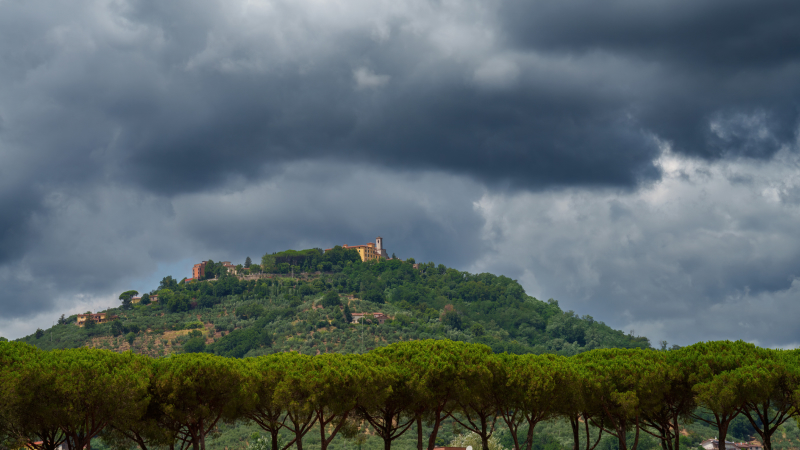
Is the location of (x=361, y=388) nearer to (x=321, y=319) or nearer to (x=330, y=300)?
(x=321, y=319)

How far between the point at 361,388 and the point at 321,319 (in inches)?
4788

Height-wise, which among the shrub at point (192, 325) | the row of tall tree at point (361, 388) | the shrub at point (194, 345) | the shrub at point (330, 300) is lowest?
the row of tall tree at point (361, 388)

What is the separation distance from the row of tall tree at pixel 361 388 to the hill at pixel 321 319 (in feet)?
310

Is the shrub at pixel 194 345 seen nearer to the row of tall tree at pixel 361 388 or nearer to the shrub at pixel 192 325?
the shrub at pixel 192 325

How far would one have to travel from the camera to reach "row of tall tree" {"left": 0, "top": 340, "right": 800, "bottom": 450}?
25344 millimetres

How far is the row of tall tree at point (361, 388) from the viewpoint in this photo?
25.3m

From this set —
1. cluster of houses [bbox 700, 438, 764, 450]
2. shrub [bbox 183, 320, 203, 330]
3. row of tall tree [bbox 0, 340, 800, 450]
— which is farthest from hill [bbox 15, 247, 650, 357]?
row of tall tree [bbox 0, 340, 800, 450]

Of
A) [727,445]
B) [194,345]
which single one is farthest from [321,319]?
[727,445]

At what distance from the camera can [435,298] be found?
614ft

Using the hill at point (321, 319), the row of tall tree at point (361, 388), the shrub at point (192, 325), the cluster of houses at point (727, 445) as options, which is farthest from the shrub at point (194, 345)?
the row of tall tree at point (361, 388)

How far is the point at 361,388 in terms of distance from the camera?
28.4 metres

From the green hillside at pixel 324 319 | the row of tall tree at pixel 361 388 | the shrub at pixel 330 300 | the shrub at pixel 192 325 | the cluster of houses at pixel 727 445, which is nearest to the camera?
the row of tall tree at pixel 361 388

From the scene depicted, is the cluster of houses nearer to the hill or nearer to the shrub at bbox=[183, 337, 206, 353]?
the hill

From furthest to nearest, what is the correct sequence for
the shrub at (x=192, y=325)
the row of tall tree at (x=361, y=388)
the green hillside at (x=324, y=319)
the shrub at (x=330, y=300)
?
the shrub at (x=330, y=300), the shrub at (x=192, y=325), the green hillside at (x=324, y=319), the row of tall tree at (x=361, y=388)
